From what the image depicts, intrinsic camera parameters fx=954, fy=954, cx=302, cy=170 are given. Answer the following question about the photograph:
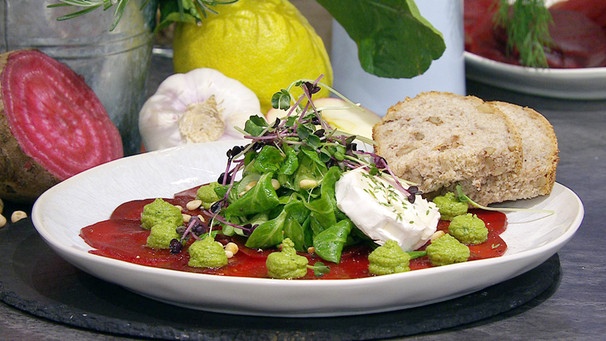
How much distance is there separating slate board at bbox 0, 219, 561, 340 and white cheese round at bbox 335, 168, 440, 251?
11 centimetres

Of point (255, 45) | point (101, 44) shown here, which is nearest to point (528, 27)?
point (255, 45)

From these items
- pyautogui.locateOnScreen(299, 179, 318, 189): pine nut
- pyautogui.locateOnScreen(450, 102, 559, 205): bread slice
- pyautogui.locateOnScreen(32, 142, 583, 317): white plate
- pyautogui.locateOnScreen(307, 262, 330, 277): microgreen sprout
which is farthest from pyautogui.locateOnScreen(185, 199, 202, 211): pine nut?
pyautogui.locateOnScreen(450, 102, 559, 205): bread slice

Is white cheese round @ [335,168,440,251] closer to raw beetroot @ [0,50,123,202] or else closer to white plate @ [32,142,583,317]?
white plate @ [32,142,583,317]

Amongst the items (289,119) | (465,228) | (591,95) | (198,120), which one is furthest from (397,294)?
(591,95)

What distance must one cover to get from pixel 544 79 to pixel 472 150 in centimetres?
115

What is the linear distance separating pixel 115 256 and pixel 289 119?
36 centimetres

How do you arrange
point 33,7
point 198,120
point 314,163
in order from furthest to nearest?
point 198,120 → point 33,7 → point 314,163

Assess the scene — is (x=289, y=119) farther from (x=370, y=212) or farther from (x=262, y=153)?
(x=370, y=212)

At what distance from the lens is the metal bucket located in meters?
1.96

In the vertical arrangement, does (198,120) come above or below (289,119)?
below

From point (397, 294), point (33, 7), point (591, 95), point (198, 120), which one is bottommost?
point (591, 95)

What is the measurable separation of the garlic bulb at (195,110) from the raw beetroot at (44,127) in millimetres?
119

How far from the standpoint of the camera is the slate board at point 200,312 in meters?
1.28

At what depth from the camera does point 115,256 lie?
1401 millimetres
